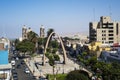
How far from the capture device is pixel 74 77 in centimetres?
4747

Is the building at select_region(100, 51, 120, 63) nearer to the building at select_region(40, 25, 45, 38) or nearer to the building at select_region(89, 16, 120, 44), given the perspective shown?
the building at select_region(89, 16, 120, 44)

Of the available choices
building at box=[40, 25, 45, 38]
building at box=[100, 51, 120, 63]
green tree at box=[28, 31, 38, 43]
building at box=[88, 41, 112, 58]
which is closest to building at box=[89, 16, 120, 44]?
building at box=[88, 41, 112, 58]

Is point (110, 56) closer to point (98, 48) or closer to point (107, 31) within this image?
point (98, 48)

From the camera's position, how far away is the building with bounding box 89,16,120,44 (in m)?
113

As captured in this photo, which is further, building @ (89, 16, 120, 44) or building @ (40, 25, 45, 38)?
building @ (40, 25, 45, 38)

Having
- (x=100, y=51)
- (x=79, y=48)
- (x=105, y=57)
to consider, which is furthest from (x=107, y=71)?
(x=79, y=48)

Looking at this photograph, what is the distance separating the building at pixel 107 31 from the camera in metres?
113

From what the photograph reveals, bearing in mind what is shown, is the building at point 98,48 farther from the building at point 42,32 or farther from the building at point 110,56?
the building at point 42,32

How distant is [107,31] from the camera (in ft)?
372

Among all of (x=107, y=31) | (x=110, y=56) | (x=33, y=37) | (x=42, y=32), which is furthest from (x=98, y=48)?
(x=42, y=32)

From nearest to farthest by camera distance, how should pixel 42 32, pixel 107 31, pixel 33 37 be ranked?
pixel 107 31, pixel 33 37, pixel 42 32

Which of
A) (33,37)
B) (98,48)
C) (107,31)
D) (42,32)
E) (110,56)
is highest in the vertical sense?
(107,31)

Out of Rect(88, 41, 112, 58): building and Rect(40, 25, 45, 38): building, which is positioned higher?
Rect(40, 25, 45, 38): building

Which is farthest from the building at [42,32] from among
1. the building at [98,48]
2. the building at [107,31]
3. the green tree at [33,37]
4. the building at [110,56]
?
the building at [110,56]
